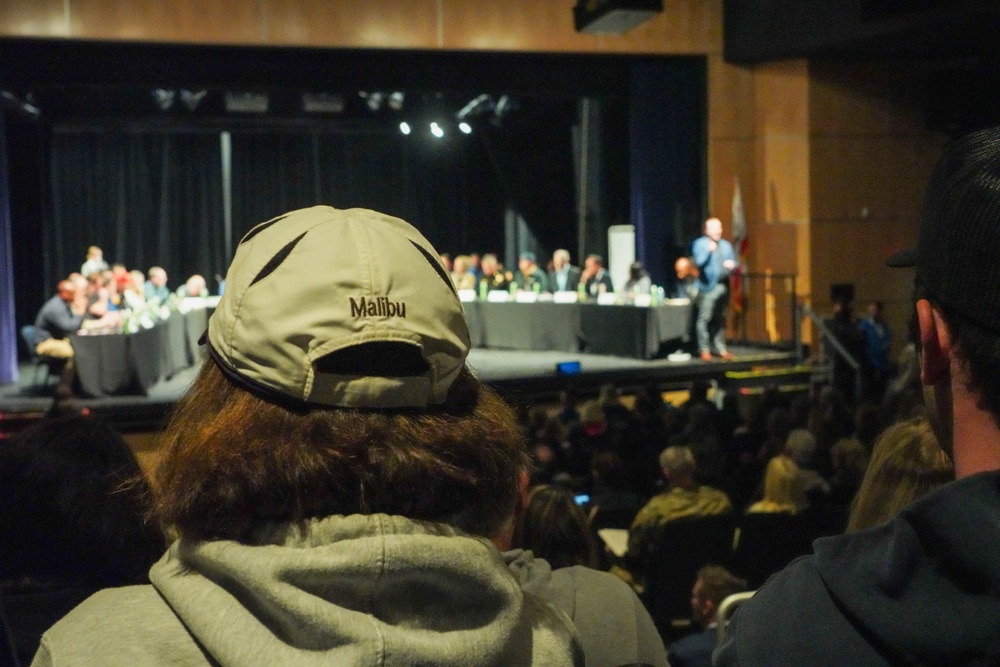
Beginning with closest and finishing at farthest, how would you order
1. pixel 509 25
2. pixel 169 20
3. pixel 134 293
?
pixel 134 293
pixel 169 20
pixel 509 25

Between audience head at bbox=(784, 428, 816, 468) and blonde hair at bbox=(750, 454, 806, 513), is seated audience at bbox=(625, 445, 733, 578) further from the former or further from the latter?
audience head at bbox=(784, 428, 816, 468)

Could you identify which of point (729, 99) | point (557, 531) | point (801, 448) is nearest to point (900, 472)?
point (557, 531)

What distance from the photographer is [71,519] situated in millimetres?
1341

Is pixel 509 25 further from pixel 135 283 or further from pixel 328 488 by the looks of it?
pixel 328 488

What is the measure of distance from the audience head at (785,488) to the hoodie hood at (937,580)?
3.41 m

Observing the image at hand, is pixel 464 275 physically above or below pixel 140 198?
below

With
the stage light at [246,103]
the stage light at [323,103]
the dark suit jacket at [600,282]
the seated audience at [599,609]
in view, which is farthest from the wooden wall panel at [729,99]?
the seated audience at [599,609]

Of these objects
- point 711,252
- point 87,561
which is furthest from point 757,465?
point 711,252

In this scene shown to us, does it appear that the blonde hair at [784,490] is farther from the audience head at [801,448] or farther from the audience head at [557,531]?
the audience head at [557,531]

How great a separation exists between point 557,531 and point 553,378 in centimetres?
716

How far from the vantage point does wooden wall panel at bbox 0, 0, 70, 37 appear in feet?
35.2

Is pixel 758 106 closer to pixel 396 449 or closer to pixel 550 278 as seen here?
pixel 550 278

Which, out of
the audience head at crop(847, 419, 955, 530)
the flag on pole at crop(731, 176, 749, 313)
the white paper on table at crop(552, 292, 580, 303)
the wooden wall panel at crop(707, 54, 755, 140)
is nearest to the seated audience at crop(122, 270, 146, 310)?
the white paper on table at crop(552, 292, 580, 303)

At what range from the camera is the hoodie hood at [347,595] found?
0.78 meters
